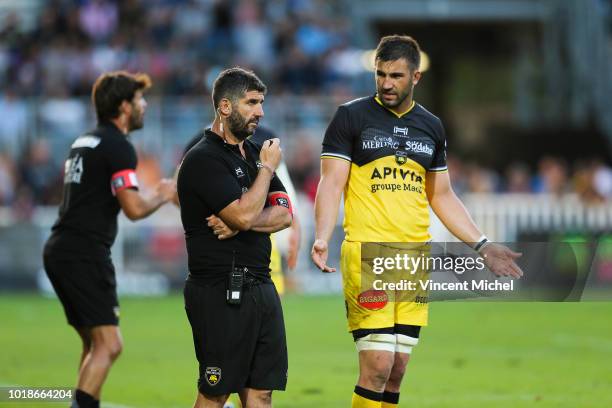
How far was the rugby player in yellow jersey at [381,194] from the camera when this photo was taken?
7.95 m

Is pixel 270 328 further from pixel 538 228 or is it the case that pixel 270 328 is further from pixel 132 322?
pixel 538 228

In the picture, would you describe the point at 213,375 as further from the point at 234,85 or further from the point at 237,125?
the point at 234,85

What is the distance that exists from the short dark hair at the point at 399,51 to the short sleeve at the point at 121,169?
7.21 ft

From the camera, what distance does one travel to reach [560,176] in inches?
963

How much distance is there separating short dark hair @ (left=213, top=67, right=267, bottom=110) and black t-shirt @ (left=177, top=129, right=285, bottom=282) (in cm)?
24

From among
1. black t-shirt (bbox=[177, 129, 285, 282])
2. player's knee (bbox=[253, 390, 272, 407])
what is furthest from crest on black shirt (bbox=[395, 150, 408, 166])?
player's knee (bbox=[253, 390, 272, 407])

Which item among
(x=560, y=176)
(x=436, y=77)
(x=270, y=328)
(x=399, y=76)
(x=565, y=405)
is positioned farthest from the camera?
(x=436, y=77)

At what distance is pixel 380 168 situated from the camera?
8125mm

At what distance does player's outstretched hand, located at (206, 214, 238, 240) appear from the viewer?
7160mm

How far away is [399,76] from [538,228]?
15522 mm

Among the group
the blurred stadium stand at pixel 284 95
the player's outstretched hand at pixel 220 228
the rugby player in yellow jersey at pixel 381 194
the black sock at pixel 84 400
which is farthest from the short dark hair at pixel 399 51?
the blurred stadium stand at pixel 284 95

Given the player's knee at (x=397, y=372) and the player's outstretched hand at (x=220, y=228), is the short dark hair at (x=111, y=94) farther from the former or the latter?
the player's knee at (x=397, y=372)

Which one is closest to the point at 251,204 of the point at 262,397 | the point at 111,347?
the point at 262,397

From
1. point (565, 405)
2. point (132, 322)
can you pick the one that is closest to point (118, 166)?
point (565, 405)
